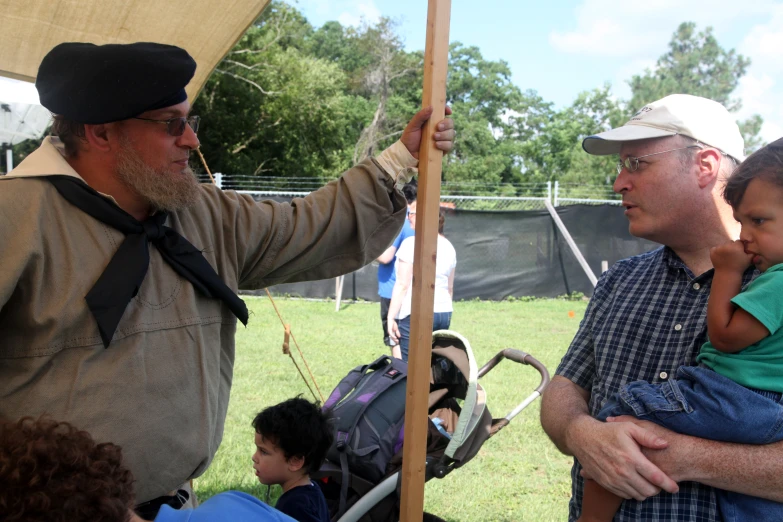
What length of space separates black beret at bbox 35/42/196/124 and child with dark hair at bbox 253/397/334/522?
1516 mm

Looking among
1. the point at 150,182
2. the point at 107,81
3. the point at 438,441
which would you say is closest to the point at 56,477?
the point at 150,182

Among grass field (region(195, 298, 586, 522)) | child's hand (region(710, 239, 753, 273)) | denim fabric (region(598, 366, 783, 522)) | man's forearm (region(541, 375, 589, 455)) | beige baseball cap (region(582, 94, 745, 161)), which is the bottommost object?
grass field (region(195, 298, 586, 522))

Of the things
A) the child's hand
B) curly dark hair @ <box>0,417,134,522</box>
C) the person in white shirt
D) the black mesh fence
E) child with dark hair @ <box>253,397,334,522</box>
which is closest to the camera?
curly dark hair @ <box>0,417,134,522</box>

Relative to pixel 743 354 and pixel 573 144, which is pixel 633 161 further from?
pixel 573 144

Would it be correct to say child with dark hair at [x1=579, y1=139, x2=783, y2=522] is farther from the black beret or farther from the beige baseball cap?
the black beret

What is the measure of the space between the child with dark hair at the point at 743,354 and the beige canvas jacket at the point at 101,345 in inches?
45.8

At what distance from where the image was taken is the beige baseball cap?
1947mm

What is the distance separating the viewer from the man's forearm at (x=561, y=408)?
6.26 feet

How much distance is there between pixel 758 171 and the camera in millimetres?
1642

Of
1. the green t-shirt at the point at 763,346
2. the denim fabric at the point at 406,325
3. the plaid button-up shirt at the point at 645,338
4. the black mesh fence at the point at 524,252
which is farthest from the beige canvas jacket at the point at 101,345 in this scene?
the black mesh fence at the point at 524,252

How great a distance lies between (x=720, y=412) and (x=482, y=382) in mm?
5516

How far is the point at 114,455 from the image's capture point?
1.25m

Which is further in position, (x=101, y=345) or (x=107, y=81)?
(x=107, y=81)

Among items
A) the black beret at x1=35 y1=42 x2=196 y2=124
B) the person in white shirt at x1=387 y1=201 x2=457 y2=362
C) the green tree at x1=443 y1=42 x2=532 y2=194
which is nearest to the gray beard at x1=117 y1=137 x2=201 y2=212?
the black beret at x1=35 y1=42 x2=196 y2=124
